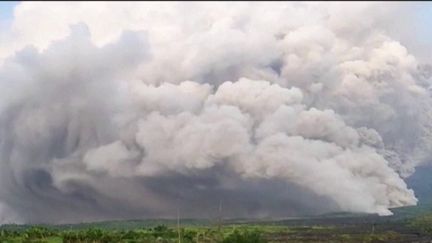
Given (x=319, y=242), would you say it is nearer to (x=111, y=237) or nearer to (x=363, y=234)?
(x=363, y=234)

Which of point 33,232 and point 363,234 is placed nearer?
point 33,232

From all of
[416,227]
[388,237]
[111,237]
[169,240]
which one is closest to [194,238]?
[169,240]

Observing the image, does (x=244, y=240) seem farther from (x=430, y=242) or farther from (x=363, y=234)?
(x=363, y=234)

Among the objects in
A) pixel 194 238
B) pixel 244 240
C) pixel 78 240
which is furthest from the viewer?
pixel 194 238

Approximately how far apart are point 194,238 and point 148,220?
113 meters

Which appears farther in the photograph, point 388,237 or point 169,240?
point 388,237

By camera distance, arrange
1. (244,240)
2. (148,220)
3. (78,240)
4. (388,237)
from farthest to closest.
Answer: (148,220)
(388,237)
(78,240)
(244,240)

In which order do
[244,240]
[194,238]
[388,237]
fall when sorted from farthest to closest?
[388,237] → [194,238] → [244,240]

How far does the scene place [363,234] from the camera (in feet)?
330

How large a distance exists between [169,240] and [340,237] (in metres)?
29.2

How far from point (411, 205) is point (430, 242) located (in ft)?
387

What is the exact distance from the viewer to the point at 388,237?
95250 millimetres

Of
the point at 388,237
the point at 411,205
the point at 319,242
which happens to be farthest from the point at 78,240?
the point at 411,205

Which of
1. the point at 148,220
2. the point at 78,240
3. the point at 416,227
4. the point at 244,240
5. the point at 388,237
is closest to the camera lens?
the point at 244,240
